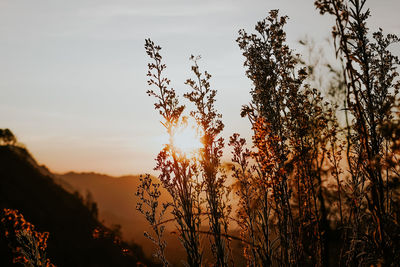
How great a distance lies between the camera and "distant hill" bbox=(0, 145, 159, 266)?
30.0m

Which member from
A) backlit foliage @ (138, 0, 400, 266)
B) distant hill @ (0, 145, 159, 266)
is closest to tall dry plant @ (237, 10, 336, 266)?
backlit foliage @ (138, 0, 400, 266)

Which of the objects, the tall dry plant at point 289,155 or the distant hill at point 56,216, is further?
the distant hill at point 56,216

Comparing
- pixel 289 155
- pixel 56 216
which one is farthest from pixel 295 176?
pixel 56 216

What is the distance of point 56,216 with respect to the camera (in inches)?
1420

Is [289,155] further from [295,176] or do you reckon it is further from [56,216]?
[56,216]

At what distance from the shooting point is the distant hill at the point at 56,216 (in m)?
30.0

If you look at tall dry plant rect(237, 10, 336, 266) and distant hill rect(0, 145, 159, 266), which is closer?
tall dry plant rect(237, 10, 336, 266)

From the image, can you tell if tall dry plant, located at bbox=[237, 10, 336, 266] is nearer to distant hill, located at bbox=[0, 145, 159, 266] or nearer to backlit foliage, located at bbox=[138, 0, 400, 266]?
backlit foliage, located at bbox=[138, 0, 400, 266]

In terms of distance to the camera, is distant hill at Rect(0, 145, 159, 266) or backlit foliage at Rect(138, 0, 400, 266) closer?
backlit foliage at Rect(138, 0, 400, 266)

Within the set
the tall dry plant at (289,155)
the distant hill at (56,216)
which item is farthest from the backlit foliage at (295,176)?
the distant hill at (56,216)

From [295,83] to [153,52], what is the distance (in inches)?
99.9

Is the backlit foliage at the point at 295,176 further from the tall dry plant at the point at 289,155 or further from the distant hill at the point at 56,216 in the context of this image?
the distant hill at the point at 56,216

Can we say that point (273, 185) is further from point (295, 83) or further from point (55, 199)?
point (55, 199)

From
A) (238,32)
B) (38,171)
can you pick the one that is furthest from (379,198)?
(38,171)
